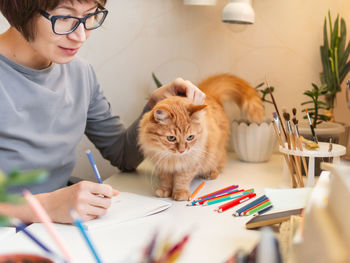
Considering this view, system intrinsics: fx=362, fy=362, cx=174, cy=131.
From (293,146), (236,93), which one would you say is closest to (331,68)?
(236,93)

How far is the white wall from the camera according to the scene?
155 centimetres

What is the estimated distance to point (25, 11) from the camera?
96 centimetres

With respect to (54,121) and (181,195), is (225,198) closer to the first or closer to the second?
(181,195)

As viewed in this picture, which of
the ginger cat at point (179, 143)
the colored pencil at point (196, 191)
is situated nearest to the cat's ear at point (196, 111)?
the ginger cat at point (179, 143)

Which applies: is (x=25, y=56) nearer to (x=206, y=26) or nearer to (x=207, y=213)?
(x=207, y=213)

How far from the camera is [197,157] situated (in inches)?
47.4

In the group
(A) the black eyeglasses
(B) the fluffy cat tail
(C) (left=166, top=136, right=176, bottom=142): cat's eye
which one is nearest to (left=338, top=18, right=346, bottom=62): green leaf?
(B) the fluffy cat tail

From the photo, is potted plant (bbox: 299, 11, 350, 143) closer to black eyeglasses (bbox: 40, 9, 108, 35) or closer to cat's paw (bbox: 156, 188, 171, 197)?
cat's paw (bbox: 156, 188, 171, 197)

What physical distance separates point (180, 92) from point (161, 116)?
236 mm

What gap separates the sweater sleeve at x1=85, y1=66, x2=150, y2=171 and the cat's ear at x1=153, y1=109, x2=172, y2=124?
0.24 meters

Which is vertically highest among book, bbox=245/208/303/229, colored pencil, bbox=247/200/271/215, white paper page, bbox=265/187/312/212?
white paper page, bbox=265/187/312/212

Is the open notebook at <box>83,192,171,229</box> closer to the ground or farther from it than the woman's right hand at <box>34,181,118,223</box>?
closer to the ground

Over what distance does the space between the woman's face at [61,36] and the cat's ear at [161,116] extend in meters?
0.30

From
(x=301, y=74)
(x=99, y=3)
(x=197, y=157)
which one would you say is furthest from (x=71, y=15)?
(x=301, y=74)
